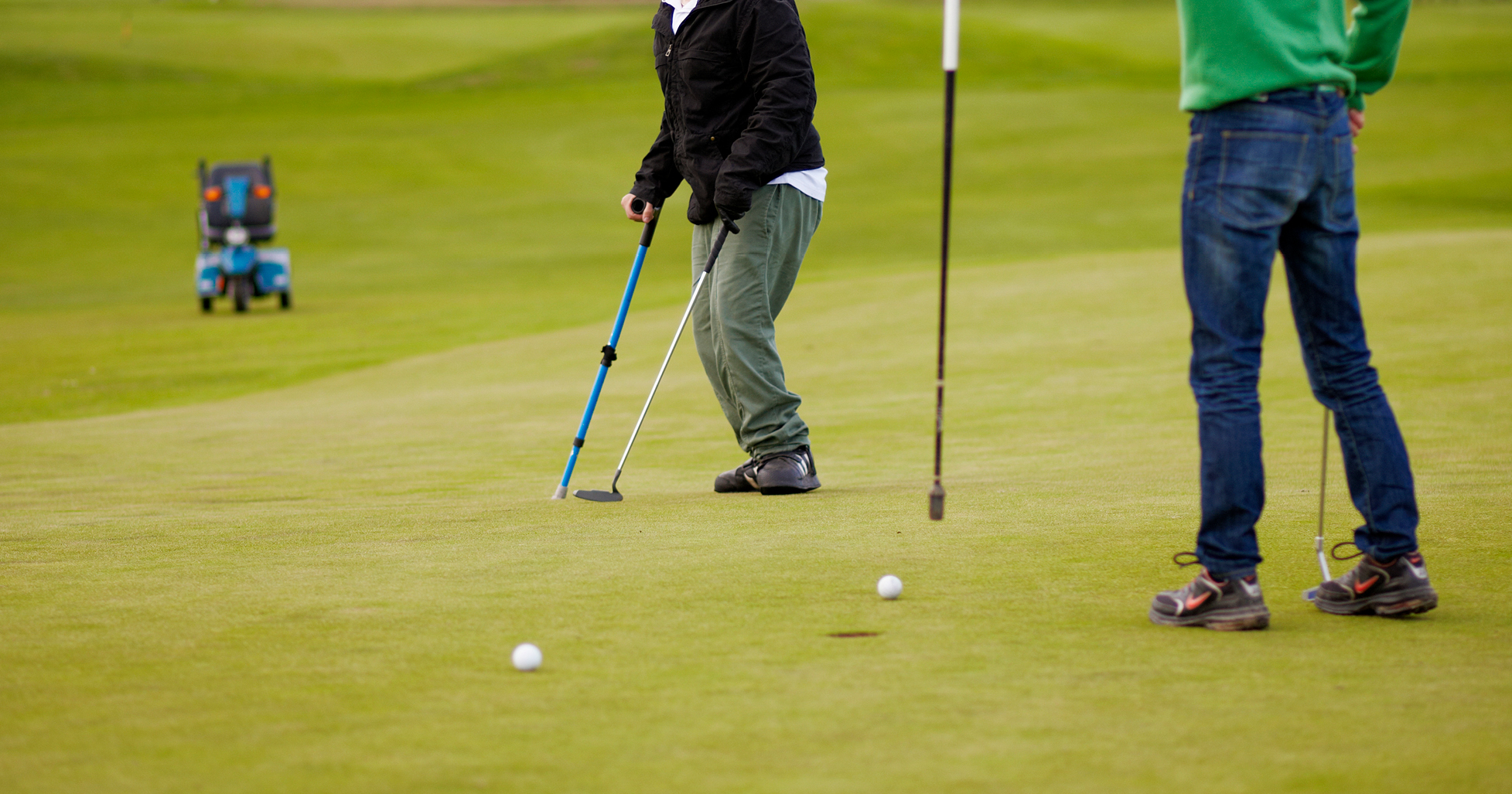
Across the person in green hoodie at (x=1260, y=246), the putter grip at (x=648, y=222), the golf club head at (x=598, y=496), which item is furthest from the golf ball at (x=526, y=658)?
the putter grip at (x=648, y=222)

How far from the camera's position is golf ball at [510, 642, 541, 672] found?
2.97 meters

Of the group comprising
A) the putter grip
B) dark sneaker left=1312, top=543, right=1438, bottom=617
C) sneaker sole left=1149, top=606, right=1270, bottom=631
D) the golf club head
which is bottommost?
sneaker sole left=1149, top=606, right=1270, bottom=631

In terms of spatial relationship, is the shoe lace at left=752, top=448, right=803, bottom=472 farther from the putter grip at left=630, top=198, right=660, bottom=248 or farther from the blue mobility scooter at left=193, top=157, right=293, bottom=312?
the blue mobility scooter at left=193, top=157, right=293, bottom=312

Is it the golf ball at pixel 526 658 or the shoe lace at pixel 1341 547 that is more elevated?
the shoe lace at pixel 1341 547

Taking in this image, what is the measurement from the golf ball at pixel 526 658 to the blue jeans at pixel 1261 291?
159 centimetres

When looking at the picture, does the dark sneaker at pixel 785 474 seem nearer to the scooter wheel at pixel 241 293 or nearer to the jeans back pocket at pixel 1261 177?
the jeans back pocket at pixel 1261 177

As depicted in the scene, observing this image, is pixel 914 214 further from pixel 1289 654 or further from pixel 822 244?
pixel 1289 654

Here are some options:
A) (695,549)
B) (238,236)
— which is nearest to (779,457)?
(695,549)

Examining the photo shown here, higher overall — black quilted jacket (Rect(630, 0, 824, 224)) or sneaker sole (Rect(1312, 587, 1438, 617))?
black quilted jacket (Rect(630, 0, 824, 224))

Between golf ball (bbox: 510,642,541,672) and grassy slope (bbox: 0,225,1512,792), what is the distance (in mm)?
61

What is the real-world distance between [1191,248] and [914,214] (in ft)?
73.2

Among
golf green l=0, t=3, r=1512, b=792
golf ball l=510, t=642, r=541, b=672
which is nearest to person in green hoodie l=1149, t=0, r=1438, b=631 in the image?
golf green l=0, t=3, r=1512, b=792

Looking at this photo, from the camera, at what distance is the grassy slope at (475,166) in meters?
15.5

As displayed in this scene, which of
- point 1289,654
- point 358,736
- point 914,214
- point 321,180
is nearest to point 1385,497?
point 1289,654
